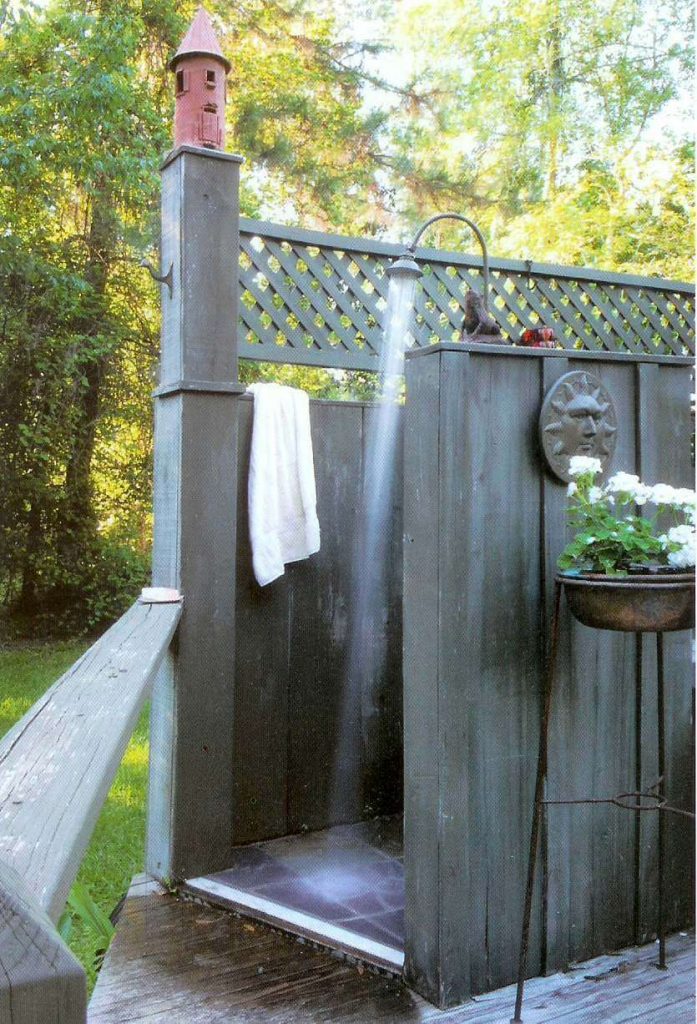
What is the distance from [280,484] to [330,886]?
1.16 meters

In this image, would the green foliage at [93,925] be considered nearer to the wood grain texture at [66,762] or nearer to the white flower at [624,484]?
the wood grain texture at [66,762]

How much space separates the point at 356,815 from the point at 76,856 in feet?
8.07

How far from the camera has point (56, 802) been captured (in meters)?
0.89

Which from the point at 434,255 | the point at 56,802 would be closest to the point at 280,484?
the point at 434,255

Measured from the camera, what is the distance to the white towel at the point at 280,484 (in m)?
2.79

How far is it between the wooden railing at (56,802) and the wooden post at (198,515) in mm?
518

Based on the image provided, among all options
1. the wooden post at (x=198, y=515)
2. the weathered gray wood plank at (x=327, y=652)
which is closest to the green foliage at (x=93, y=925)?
the wooden post at (x=198, y=515)

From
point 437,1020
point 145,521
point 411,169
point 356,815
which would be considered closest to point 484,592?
point 437,1020

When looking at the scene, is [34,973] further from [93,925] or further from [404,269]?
[404,269]

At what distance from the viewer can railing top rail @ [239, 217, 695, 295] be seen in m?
2.81

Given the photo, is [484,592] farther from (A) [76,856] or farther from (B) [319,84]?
(B) [319,84]

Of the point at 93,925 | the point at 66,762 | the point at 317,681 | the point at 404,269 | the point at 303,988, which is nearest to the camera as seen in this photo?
the point at 66,762

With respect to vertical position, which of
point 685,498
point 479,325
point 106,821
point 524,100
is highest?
point 524,100

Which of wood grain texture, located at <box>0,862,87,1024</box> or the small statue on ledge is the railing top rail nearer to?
the small statue on ledge
